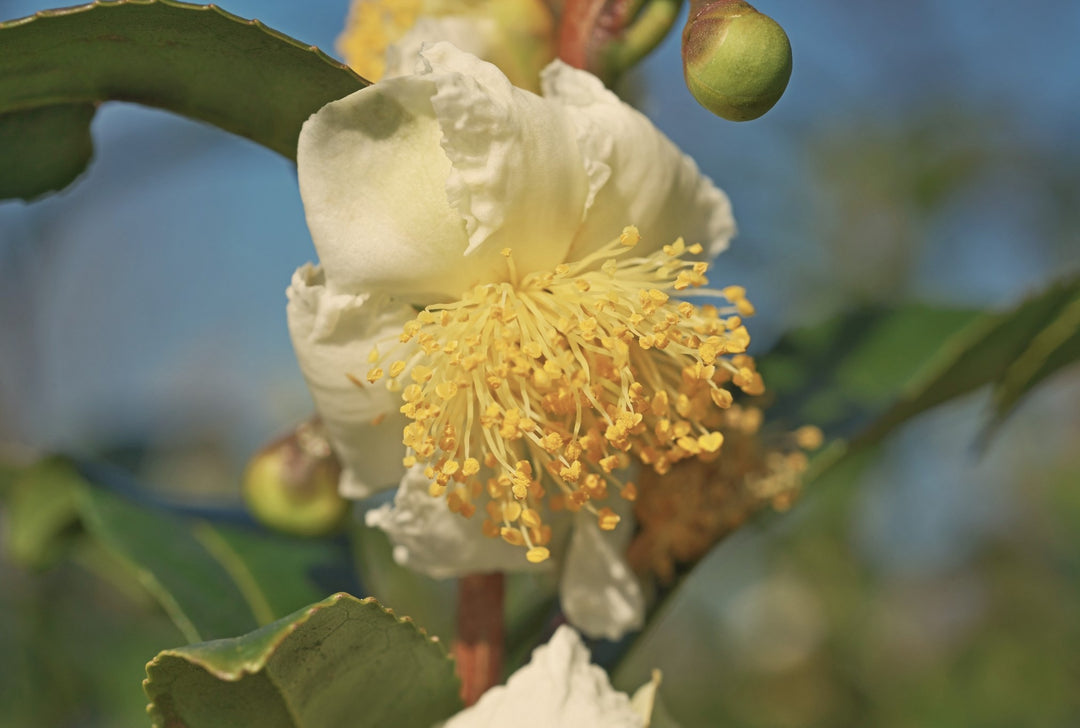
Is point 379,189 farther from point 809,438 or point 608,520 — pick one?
point 809,438

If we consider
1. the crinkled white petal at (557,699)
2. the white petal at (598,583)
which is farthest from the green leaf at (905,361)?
the crinkled white petal at (557,699)

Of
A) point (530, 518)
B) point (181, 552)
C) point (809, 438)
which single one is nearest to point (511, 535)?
point (530, 518)

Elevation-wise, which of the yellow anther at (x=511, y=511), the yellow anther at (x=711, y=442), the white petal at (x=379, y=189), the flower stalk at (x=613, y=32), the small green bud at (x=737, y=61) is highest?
the small green bud at (x=737, y=61)

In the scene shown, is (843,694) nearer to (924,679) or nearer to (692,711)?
(924,679)

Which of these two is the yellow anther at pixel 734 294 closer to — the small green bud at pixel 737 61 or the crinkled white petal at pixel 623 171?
the crinkled white petal at pixel 623 171

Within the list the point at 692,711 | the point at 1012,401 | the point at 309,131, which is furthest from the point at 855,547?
the point at 309,131

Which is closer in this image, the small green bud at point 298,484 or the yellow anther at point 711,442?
the yellow anther at point 711,442

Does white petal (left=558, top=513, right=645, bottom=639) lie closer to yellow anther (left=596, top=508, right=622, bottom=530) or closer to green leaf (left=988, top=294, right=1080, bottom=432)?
yellow anther (left=596, top=508, right=622, bottom=530)
